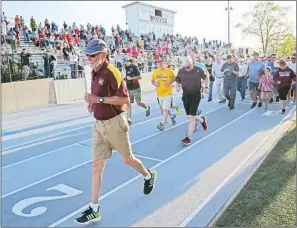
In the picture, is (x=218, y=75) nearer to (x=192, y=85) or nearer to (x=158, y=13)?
(x=192, y=85)

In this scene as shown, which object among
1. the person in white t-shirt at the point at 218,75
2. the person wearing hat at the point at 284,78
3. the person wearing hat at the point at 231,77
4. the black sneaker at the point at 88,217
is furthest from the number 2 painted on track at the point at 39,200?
the person in white t-shirt at the point at 218,75

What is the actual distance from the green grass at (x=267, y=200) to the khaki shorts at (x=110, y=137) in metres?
1.42

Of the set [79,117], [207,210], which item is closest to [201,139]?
[207,210]

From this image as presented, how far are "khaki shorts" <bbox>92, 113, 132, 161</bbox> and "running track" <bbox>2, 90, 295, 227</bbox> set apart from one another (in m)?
0.91

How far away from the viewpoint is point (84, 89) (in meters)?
17.6

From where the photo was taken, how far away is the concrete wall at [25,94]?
553 inches

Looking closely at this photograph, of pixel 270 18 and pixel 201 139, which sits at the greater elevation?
pixel 270 18

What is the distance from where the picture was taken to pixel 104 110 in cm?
353

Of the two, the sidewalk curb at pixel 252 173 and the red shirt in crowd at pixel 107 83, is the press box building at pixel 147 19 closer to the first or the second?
the sidewalk curb at pixel 252 173

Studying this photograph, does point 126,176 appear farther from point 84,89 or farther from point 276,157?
point 84,89

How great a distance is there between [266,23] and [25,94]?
33.9 meters

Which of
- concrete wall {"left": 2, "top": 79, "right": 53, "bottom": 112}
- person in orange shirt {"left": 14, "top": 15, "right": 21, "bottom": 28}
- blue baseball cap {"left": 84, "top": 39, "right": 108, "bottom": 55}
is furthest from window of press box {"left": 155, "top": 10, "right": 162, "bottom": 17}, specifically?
blue baseball cap {"left": 84, "top": 39, "right": 108, "bottom": 55}

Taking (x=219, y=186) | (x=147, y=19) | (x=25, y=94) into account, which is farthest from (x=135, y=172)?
(x=147, y=19)

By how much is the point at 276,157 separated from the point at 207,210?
2415mm
